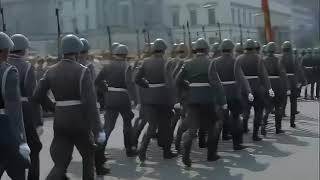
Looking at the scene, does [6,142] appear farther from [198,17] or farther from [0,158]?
[198,17]

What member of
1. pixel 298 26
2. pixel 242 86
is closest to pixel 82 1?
pixel 298 26

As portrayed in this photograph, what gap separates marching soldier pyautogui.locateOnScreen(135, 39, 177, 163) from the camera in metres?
9.15

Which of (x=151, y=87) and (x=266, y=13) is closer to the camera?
(x=151, y=87)

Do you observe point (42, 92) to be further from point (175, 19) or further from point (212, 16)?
point (212, 16)

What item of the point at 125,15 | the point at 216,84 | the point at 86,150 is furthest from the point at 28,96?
the point at 125,15

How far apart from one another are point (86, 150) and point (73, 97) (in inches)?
22.2

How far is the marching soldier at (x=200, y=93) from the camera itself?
8.69 metres

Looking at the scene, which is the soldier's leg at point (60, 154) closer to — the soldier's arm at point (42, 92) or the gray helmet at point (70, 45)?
the soldier's arm at point (42, 92)

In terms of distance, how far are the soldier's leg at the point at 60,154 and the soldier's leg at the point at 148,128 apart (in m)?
2.88

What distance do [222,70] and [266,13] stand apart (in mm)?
7858

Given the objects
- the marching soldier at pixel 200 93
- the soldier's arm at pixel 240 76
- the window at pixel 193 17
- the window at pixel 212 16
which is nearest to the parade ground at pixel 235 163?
the marching soldier at pixel 200 93

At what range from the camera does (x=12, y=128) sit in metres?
5.19

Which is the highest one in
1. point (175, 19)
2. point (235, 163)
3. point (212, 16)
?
point (212, 16)

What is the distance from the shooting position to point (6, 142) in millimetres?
5215
